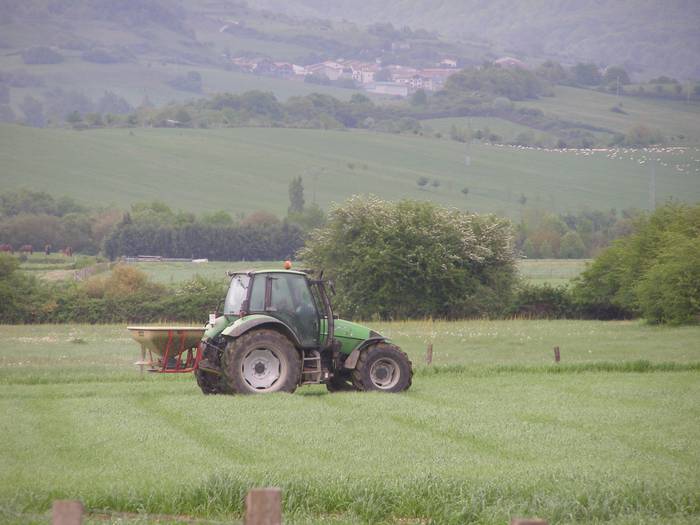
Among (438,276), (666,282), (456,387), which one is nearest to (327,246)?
(438,276)

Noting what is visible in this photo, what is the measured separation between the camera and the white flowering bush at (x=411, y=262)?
59.1 m

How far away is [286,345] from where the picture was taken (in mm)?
20750

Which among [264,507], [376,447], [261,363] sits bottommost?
[376,447]

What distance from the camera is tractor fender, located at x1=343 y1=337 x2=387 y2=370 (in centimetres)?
2164

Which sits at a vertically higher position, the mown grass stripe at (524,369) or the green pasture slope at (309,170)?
the green pasture slope at (309,170)

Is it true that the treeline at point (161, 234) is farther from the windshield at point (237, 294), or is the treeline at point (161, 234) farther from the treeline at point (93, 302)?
the windshield at point (237, 294)

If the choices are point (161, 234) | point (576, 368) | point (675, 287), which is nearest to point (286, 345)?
point (576, 368)

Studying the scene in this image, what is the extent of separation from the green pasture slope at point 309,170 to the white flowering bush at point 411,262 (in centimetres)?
8163

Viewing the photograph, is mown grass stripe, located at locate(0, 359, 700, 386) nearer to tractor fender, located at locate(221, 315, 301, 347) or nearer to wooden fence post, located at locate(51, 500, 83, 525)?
tractor fender, located at locate(221, 315, 301, 347)

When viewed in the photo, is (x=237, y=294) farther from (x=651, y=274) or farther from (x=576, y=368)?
(x=651, y=274)

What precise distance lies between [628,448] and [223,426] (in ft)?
18.3

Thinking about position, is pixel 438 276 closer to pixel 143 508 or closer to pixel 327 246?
pixel 327 246

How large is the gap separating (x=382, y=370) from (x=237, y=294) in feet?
10.0

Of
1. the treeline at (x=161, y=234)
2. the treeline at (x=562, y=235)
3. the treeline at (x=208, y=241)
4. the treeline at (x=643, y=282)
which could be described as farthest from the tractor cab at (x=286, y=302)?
the treeline at (x=562, y=235)
